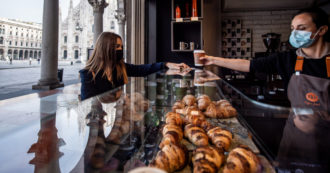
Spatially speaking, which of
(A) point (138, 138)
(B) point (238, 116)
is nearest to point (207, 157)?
(A) point (138, 138)

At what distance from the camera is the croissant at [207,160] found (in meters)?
0.55

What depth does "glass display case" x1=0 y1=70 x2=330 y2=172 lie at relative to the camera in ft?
1.77

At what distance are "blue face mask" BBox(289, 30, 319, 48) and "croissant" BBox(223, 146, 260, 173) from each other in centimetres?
139

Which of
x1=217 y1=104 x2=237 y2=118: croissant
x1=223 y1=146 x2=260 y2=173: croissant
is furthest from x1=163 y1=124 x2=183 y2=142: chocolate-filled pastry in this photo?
x1=217 y1=104 x2=237 y2=118: croissant

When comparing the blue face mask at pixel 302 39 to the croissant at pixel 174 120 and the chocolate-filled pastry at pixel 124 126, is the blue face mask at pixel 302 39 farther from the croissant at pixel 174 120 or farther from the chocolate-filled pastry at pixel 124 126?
the chocolate-filled pastry at pixel 124 126

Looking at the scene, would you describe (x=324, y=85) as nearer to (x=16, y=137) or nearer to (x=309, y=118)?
(x=309, y=118)

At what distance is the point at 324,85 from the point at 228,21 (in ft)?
17.1

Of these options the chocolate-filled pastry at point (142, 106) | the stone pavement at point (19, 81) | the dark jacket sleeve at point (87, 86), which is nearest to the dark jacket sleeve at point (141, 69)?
the dark jacket sleeve at point (87, 86)

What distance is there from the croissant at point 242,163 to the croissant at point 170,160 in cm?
14

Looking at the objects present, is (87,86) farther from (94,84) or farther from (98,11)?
(98,11)

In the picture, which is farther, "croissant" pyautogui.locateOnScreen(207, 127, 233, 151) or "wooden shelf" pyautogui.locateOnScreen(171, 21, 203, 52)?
"wooden shelf" pyautogui.locateOnScreen(171, 21, 203, 52)

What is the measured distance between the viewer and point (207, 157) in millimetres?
583

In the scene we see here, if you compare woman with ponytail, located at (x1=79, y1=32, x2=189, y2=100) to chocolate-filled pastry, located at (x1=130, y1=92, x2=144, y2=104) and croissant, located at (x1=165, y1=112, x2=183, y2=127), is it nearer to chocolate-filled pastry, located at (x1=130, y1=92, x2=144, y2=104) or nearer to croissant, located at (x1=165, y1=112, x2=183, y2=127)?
chocolate-filled pastry, located at (x1=130, y1=92, x2=144, y2=104)

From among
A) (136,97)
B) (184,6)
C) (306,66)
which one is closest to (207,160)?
(136,97)
